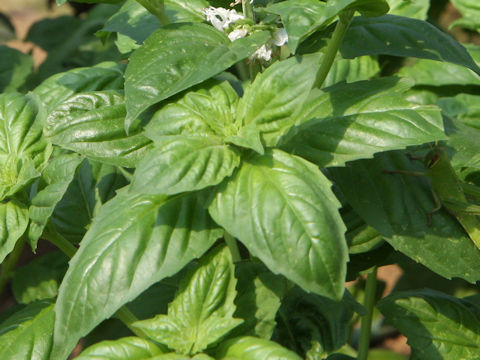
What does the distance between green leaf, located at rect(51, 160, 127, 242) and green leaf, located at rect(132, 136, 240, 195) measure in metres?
0.38

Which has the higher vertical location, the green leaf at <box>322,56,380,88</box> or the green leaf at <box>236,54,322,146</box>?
the green leaf at <box>236,54,322,146</box>

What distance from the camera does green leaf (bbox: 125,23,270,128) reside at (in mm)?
985

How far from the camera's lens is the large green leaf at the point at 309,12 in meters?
0.93

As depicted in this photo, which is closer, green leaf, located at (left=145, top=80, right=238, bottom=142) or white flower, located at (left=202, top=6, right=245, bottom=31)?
green leaf, located at (left=145, top=80, right=238, bottom=142)

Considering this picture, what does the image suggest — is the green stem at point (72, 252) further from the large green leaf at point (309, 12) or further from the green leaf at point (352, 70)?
the green leaf at point (352, 70)

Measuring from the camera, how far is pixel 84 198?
4.32 feet

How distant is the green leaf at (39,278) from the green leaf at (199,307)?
830 mm

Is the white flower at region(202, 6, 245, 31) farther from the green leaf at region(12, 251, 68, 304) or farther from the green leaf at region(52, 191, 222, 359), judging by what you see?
the green leaf at region(12, 251, 68, 304)

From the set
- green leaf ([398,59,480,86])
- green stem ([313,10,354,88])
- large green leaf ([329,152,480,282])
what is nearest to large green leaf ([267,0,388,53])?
green stem ([313,10,354,88])

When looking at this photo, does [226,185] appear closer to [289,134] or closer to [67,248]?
[289,134]

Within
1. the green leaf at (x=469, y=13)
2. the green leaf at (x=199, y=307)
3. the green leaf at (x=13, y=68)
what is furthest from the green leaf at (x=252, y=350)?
the green leaf at (x=13, y=68)

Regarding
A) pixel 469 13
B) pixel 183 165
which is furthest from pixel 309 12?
pixel 469 13

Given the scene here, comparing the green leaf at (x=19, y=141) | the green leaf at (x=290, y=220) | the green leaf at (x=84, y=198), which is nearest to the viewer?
the green leaf at (x=290, y=220)

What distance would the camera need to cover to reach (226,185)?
37.7 inches
